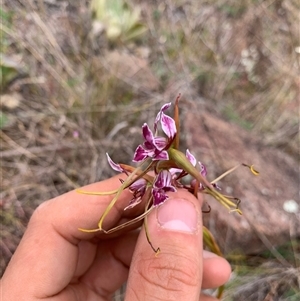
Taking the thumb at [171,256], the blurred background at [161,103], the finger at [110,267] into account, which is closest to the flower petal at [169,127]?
the thumb at [171,256]

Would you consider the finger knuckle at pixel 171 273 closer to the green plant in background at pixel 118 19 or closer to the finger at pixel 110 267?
the finger at pixel 110 267

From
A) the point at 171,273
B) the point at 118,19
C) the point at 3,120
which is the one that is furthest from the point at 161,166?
the point at 118,19

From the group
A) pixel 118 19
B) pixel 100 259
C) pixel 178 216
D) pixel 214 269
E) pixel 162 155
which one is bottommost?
pixel 100 259

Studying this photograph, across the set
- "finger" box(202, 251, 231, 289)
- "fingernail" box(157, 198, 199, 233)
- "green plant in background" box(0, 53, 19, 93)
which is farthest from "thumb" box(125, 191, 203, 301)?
"green plant in background" box(0, 53, 19, 93)

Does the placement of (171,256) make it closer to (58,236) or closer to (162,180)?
(162,180)

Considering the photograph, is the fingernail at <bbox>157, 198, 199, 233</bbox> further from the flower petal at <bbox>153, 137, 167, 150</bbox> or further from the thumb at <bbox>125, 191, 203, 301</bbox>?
the flower petal at <bbox>153, 137, 167, 150</bbox>

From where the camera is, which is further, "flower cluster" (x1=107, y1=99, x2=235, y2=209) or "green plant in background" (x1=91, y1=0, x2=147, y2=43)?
"green plant in background" (x1=91, y1=0, x2=147, y2=43)

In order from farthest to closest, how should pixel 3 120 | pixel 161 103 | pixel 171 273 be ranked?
pixel 161 103
pixel 3 120
pixel 171 273
